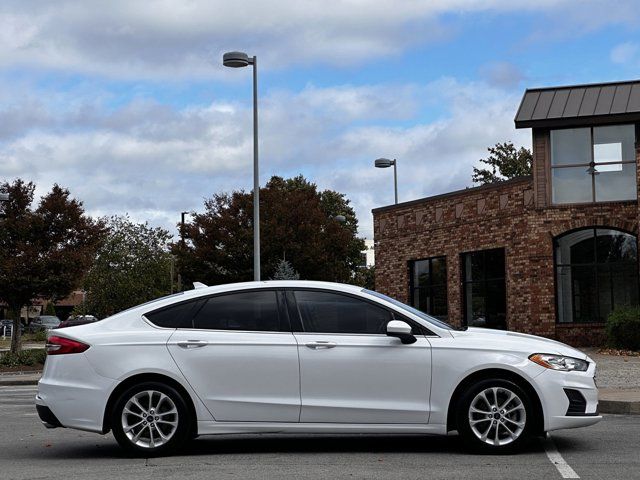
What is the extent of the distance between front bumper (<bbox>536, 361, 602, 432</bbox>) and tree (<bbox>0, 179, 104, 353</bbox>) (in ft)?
71.2

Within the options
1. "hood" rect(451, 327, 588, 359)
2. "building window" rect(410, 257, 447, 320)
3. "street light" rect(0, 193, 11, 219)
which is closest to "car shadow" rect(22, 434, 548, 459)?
"hood" rect(451, 327, 588, 359)

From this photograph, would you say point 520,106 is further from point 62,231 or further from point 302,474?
point 302,474

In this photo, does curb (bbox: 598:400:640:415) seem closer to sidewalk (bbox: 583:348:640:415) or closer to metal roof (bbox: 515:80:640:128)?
sidewalk (bbox: 583:348:640:415)

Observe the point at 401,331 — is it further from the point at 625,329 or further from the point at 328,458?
the point at 625,329

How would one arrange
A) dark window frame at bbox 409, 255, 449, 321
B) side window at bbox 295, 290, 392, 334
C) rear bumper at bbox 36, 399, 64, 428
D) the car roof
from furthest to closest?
dark window frame at bbox 409, 255, 449, 321, the car roof, side window at bbox 295, 290, 392, 334, rear bumper at bbox 36, 399, 64, 428

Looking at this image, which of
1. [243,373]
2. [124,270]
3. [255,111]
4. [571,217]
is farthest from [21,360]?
[124,270]

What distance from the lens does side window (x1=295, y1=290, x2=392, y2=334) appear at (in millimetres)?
9227

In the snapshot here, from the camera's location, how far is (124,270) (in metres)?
55.0

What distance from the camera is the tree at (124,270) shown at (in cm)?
5388

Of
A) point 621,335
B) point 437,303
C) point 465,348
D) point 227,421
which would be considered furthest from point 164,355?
point 437,303

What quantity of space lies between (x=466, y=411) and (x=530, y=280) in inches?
803

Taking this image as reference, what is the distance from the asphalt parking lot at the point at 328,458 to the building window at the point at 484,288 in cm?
1911

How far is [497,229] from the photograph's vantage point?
98.6 feet

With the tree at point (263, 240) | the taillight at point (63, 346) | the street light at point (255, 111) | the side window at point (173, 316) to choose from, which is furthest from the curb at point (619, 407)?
the tree at point (263, 240)
